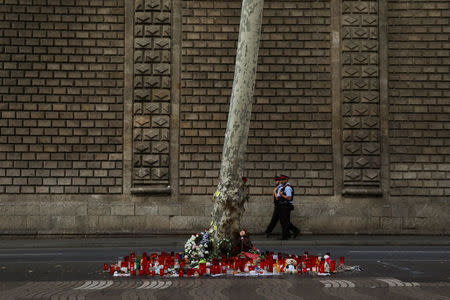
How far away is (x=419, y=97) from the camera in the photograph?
19594 millimetres

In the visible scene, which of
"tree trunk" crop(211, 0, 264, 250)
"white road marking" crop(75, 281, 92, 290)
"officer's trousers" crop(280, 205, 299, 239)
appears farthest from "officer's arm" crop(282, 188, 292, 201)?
"white road marking" crop(75, 281, 92, 290)

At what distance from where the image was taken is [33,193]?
18984 millimetres

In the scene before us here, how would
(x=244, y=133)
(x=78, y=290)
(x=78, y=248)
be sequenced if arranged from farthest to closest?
(x=78, y=248), (x=244, y=133), (x=78, y=290)

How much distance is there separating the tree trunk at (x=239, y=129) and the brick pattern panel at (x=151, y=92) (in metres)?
8.85

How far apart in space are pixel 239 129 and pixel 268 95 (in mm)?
9102

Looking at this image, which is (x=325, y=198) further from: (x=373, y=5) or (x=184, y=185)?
(x=373, y=5)

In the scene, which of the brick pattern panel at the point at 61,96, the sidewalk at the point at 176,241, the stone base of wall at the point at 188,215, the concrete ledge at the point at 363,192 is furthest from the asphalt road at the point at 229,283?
the brick pattern panel at the point at 61,96

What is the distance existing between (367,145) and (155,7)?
26.1 ft

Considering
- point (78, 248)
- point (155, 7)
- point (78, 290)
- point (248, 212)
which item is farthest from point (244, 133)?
point (155, 7)

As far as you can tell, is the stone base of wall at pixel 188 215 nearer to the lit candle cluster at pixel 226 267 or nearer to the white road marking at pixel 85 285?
the lit candle cluster at pixel 226 267

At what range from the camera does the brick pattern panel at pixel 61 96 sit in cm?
1905

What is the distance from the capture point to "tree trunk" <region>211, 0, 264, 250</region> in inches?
408

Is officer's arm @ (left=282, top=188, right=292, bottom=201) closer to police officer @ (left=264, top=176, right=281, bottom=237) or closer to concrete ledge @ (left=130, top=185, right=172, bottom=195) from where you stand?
police officer @ (left=264, top=176, right=281, bottom=237)

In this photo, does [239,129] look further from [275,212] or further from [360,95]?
[360,95]
